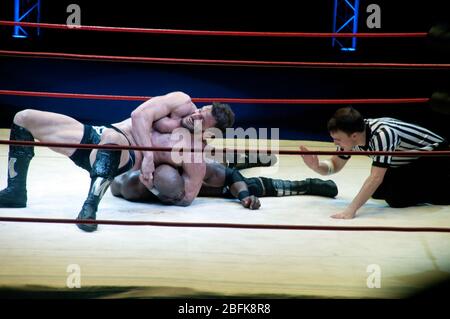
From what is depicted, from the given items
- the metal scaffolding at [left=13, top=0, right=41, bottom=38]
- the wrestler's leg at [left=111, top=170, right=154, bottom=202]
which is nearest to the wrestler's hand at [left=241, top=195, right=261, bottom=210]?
the wrestler's leg at [left=111, top=170, right=154, bottom=202]

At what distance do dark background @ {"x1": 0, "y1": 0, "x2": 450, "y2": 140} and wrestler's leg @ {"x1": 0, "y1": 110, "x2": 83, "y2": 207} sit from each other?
1474 millimetres

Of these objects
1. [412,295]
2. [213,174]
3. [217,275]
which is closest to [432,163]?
[213,174]

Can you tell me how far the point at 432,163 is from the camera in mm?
2766

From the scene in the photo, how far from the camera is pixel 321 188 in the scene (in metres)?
2.95

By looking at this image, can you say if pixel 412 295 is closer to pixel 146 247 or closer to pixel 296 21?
pixel 146 247

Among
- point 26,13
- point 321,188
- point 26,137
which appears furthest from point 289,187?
point 26,13

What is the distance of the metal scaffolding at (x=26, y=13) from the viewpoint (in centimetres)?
389

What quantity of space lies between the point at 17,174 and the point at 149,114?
1.96 ft

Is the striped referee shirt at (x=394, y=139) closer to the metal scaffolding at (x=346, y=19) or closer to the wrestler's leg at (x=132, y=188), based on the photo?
the wrestler's leg at (x=132, y=188)

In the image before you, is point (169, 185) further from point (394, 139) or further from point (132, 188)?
point (394, 139)

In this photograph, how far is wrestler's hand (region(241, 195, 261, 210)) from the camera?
2.68 metres

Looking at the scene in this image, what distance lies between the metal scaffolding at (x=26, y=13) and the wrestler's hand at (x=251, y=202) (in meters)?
1.95

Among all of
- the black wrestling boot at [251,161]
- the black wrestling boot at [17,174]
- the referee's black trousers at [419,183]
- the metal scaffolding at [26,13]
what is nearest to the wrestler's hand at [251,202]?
the referee's black trousers at [419,183]
